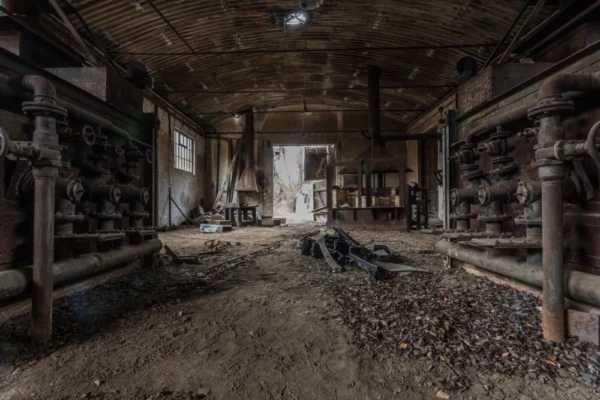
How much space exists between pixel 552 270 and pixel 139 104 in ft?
15.5

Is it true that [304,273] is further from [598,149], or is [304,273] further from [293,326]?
[598,149]

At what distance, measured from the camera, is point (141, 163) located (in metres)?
4.30

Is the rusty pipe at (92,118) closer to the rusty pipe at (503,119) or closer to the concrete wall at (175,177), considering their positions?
the rusty pipe at (503,119)

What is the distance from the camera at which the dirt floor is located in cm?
141

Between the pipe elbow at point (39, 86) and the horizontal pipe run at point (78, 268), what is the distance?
1.13m

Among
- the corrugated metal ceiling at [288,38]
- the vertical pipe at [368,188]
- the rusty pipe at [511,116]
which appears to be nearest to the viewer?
the rusty pipe at [511,116]

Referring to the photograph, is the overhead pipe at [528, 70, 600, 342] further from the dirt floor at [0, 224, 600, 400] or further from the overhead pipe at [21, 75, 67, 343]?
the overhead pipe at [21, 75, 67, 343]

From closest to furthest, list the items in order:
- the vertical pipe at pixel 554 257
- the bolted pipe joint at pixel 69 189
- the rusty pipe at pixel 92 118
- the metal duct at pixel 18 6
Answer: the vertical pipe at pixel 554 257, the bolted pipe joint at pixel 69 189, the rusty pipe at pixel 92 118, the metal duct at pixel 18 6

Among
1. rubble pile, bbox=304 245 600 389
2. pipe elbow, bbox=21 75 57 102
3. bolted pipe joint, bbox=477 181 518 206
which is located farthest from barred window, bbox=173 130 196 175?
bolted pipe joint, bbox=477 181 518 206

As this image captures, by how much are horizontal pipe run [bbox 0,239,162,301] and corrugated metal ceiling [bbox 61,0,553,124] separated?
15.1 feet

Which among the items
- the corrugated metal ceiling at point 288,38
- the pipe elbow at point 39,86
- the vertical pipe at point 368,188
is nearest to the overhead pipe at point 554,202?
the pipe elbow at point 39,86

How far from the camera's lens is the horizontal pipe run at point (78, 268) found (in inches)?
71.9

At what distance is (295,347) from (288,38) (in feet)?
25.6

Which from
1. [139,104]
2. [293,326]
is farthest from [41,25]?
[293,326]
